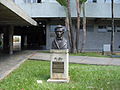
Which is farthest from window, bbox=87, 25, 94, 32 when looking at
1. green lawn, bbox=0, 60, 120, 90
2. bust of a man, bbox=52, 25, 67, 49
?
bust of a man, bbox=52, 25, 67, 49

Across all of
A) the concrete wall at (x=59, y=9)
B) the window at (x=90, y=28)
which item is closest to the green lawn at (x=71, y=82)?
the concrete wall at (x=59, y=9)

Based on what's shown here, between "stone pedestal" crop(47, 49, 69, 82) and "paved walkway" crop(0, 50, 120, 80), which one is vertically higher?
"stone pedestal" crop(47, 49, 69, 82)

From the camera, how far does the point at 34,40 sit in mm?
39688

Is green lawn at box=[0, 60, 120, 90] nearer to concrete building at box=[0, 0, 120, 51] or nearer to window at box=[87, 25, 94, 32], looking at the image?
concrete building at box=[0, 0, 120, 51]

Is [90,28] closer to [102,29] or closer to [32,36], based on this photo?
[102,29]

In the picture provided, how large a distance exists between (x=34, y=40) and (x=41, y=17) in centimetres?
1282

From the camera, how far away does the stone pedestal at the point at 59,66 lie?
9219mm

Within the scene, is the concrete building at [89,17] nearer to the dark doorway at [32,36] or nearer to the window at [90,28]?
the window at [90,28]

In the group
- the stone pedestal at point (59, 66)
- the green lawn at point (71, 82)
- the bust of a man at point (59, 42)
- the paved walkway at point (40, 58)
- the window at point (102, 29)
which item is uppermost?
the window at point (102, 29)

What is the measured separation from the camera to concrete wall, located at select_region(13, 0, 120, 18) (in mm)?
26484

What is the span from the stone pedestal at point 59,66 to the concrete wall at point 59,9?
1760 centimetres

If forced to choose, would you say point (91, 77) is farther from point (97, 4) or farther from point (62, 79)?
point (97, 4)

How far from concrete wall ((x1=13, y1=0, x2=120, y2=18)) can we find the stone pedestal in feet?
57.7

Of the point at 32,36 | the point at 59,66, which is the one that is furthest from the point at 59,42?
the point at 32,36
